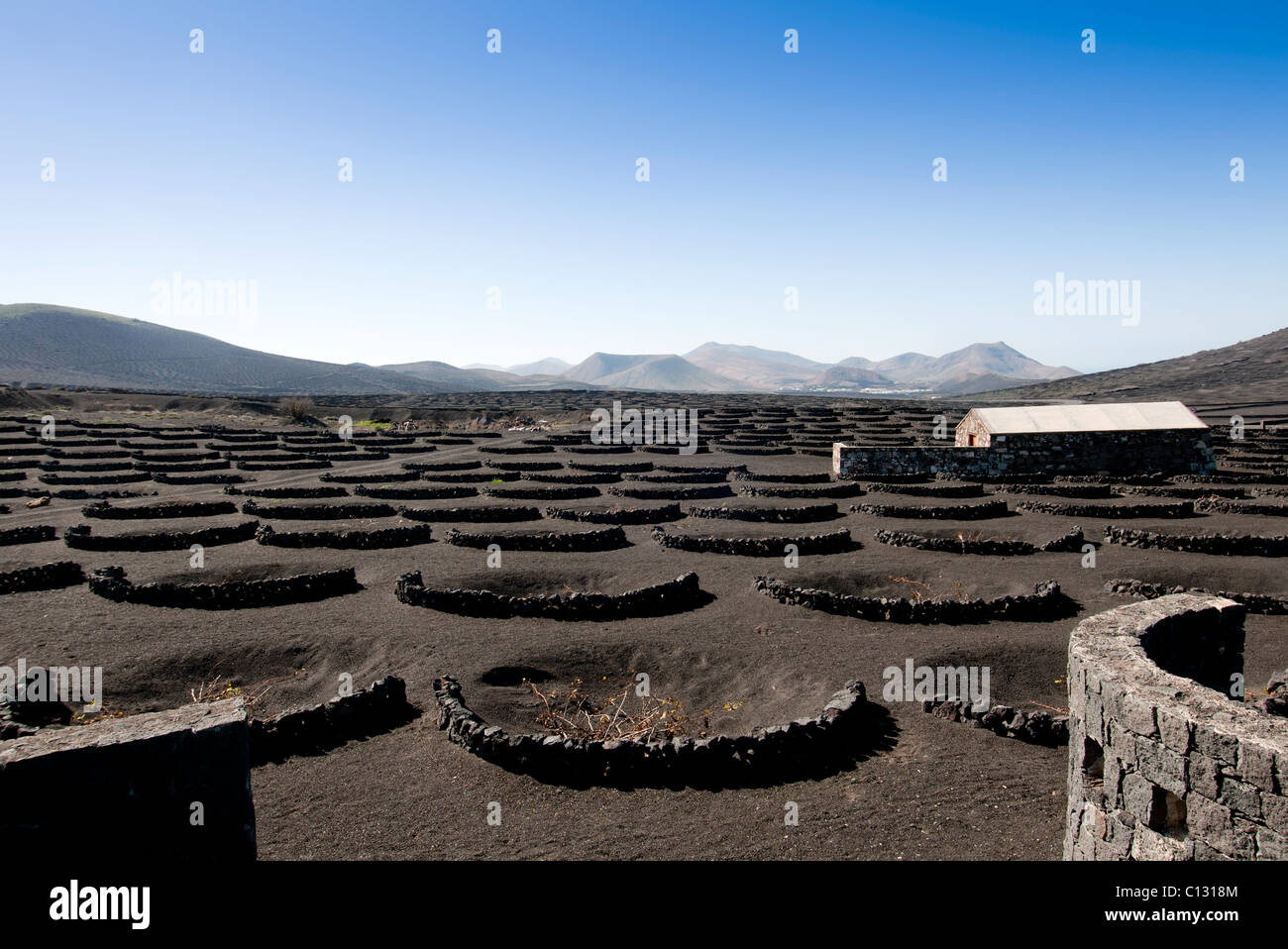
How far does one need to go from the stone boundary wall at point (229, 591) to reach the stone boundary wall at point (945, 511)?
1517 centimetres

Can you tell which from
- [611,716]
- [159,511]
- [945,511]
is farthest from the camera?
[159,511]

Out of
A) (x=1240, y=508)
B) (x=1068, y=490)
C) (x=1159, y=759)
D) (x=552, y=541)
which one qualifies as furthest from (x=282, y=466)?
(x=1159, y=759)

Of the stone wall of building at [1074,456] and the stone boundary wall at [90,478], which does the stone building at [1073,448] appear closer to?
the stone wall of building at [1074,456]

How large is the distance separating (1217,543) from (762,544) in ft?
34.3

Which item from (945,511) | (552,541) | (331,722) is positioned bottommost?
(331,722)

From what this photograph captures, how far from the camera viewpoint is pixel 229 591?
49.0ft

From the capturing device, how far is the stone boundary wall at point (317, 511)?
77.4 ft

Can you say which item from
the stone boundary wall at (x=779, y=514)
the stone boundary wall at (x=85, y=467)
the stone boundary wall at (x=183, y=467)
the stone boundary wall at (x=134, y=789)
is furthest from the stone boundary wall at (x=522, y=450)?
the stone boundary wall at (x=134, y=789)

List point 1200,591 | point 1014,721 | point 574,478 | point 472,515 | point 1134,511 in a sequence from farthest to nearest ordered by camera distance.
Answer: point 574,478
point 472,515
point 1134,511
point 1200,591
point 1014,721

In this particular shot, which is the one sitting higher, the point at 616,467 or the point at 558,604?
the point at 616,467

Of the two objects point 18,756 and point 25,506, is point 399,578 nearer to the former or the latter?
point 18,756

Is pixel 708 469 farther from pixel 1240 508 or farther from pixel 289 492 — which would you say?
pixel 1240 508
